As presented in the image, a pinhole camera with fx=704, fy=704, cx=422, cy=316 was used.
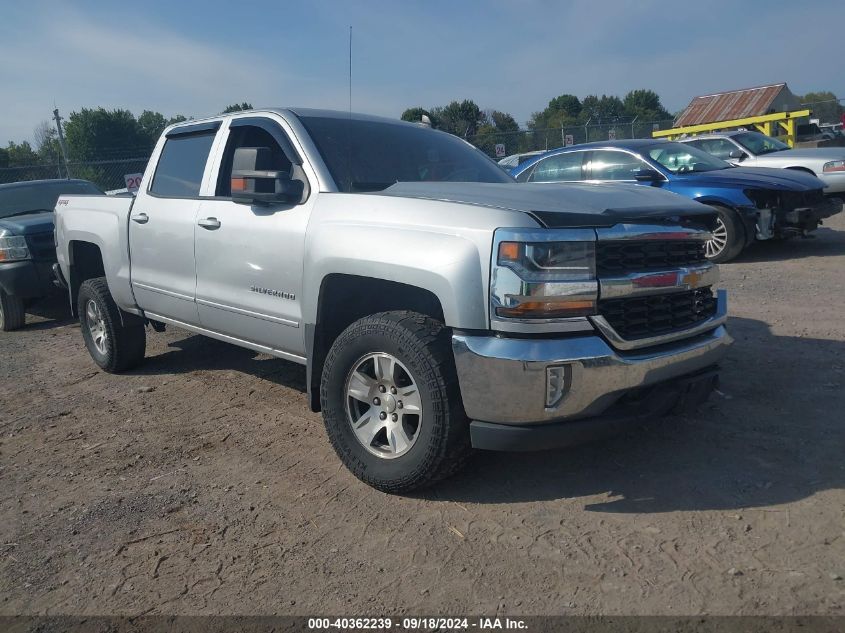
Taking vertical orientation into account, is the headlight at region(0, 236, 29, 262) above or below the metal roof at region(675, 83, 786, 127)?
below

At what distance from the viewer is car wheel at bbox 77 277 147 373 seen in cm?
562

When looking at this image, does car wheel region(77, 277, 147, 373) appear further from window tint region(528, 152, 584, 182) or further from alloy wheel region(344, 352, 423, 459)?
window tint region(528, 152, 584, 182)

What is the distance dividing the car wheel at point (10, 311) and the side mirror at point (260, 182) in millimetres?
5410

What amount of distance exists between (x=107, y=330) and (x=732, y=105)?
129 feet

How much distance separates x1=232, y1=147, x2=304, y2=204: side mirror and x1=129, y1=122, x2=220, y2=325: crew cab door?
0.88 m

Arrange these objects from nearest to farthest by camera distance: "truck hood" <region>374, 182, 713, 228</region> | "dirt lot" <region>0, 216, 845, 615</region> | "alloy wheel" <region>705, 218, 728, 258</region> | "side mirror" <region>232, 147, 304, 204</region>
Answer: "dirt lot" <region>0, 216, 845, 615</region> < "truck hood" <region>374, 182, 713, 228</region> < "side mirror" <region>232, 147, 304, 204</region> < "alloy wheel" <region>705, 218, 728, 258</region>

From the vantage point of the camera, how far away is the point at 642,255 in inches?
124

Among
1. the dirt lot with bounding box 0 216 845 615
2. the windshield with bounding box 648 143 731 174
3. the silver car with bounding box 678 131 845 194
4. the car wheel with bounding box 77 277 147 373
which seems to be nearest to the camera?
the dirt lot with bounding box 0 216 845 615

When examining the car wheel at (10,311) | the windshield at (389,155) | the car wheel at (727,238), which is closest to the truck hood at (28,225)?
the car wheel at (10,311)

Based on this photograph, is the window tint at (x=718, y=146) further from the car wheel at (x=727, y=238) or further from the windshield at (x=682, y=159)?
the car wheel at (x=727, y=238)

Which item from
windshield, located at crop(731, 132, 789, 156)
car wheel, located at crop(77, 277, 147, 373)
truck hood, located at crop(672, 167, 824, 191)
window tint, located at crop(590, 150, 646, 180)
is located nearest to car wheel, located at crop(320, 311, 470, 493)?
car wheel, located at crop(77, 277, 147, 373)

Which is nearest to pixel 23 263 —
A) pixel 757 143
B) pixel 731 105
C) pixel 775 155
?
pixel 775 155

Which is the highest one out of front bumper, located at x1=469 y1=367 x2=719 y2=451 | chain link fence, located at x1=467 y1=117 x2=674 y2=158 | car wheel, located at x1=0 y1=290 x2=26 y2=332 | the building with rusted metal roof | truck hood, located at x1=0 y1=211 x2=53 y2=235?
the building with rusted metal roof

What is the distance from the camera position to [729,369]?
486cm
